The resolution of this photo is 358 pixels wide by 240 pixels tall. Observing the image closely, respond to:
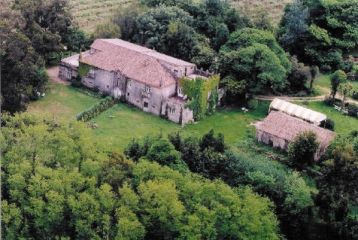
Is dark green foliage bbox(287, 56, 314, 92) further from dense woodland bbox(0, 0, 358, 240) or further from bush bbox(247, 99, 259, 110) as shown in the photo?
bush bbox(247, 99, 259, 110)

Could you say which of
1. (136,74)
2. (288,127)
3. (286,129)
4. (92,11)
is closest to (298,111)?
(288,127)

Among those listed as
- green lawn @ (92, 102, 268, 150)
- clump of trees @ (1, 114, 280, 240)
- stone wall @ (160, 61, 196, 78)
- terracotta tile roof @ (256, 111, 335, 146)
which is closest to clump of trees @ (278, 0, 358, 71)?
green lawn @ (92, 102, 268, 150)

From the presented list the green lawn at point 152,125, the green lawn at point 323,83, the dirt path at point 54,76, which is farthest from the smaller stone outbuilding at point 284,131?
the dirt path at point 54,76

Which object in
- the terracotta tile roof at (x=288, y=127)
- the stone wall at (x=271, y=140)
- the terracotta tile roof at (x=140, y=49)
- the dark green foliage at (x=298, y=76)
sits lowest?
the stone wall at (x=271, y=140)

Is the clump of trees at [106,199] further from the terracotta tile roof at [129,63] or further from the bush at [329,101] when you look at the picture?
the bush at [329,101]

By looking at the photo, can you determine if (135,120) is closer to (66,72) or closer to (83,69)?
(83,69)

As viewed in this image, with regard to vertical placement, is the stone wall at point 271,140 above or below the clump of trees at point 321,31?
below

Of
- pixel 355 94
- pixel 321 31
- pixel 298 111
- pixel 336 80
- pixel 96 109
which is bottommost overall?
pixel 96 109
